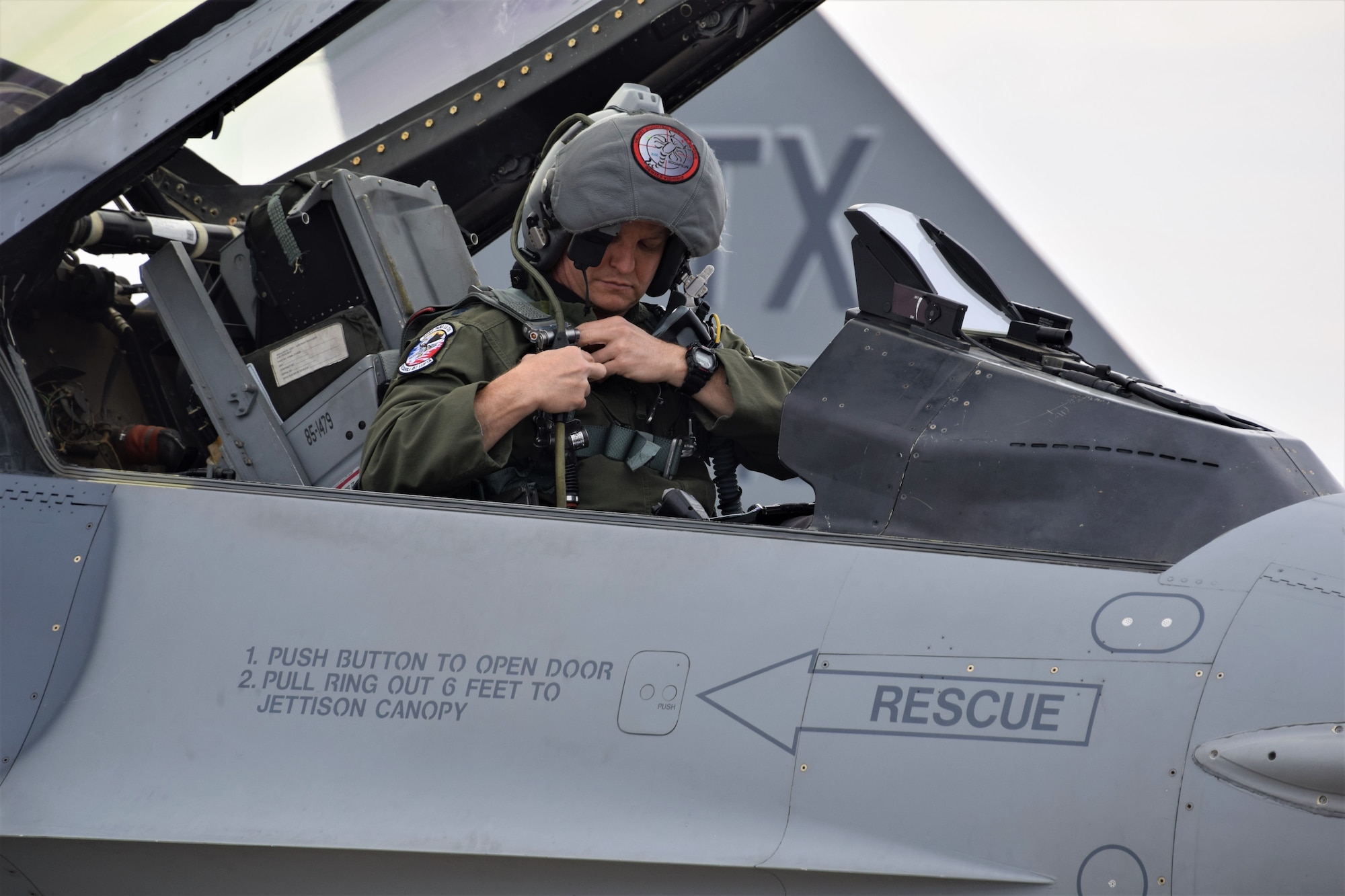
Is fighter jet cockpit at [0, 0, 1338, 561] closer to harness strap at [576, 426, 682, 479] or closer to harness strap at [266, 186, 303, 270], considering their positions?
harness strap at [266, 186, 303, 270]

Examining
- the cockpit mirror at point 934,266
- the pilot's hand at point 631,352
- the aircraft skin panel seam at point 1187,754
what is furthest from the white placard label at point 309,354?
the aircraft skin panel seam at point 1187,754

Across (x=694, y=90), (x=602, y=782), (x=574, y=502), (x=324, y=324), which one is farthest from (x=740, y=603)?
(x=694, y=90)

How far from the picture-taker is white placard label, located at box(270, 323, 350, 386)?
2.35 meters

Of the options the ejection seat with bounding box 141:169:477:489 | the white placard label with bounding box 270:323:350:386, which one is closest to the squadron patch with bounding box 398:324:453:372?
the ejection seat with bounding box 141:169:477:489

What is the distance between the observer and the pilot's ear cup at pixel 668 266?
1.97 metres

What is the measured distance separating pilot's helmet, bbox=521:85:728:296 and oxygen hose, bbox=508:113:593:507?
1.4 inches

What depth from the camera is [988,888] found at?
1.12 metres

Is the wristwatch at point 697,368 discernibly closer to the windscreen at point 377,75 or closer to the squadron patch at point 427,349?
the squadron patch at point 427,349

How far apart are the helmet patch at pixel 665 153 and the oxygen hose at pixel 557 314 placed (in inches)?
7.8

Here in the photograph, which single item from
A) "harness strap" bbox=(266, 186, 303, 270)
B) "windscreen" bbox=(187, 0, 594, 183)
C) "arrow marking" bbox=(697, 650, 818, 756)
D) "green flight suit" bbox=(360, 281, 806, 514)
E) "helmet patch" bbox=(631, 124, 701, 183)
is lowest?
"arrow marking" bbox=(697, 650, 818, 756)

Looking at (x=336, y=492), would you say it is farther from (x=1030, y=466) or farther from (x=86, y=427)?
(x=86, y=427)

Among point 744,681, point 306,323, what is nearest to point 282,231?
point 306,323

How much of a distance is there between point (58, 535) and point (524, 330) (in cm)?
73

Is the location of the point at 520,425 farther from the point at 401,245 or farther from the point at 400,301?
the point at 401,245
